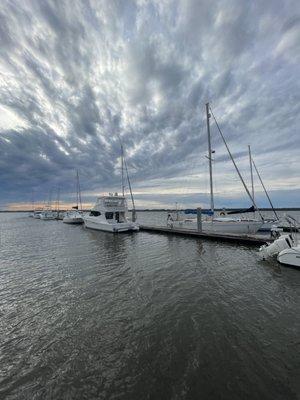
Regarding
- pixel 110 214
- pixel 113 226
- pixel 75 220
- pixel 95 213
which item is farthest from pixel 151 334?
pixel 75 220

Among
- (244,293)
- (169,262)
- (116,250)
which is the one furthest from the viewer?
(116,250)

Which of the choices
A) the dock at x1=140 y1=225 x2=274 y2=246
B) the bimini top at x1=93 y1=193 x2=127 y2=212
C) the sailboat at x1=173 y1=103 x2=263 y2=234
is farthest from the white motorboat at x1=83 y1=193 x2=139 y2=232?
the sailboat at x1=173 y1=103 x2=263 y2=234

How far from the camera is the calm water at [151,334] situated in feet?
14.4

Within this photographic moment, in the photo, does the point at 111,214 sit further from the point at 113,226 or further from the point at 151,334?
the point at 151,334

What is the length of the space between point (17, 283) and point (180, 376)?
9480 mm

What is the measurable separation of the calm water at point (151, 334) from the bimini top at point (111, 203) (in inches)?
762

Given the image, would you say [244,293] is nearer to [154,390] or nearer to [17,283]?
[154,390]

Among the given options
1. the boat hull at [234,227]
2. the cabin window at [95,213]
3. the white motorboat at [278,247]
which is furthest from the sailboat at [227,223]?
the cabin window at [95,213]

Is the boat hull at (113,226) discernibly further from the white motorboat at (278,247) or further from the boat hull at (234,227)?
the white motorboat at (278,247)

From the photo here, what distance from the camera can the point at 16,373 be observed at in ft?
15.8

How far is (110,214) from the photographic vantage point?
1278 inches

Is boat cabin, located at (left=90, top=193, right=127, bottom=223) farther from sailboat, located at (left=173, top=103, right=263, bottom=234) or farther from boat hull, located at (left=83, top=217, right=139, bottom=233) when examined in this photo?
sailboat, located at (left=173, top=103, right=263, bottom=234)

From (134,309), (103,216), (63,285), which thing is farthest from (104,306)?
(103,216)

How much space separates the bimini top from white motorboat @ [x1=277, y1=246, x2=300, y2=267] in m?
23.2
